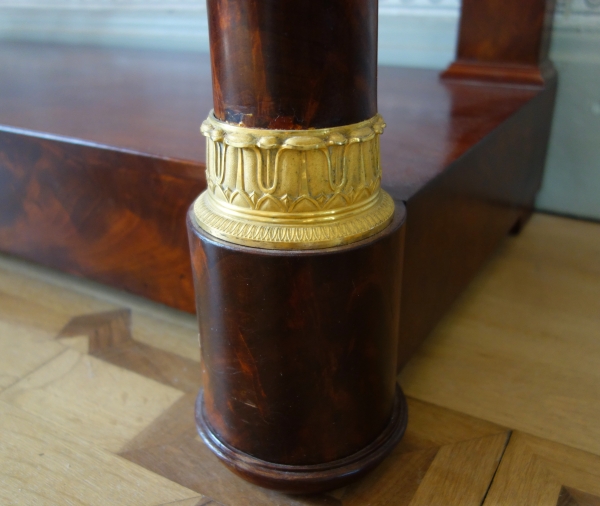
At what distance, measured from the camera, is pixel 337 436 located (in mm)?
620

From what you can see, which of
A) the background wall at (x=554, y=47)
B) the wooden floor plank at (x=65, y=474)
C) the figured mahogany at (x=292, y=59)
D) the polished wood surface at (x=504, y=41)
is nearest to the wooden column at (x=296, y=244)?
the figured mahogany at (x=292, y=59)

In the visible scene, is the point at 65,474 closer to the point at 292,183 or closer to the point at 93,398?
the point at 93,398

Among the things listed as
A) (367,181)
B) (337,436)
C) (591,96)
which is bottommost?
(337,436)

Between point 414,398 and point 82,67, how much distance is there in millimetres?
1172

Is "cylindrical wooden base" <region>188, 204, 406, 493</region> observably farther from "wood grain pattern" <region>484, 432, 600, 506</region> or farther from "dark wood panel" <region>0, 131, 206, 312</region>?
"dark wood panel" <region>0, 131, 206, 312</region>

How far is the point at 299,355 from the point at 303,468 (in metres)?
0.13

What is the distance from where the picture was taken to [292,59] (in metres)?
0.49

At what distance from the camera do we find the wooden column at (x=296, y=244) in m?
0.50

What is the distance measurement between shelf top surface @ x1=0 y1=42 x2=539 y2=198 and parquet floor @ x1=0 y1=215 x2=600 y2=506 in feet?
0.95

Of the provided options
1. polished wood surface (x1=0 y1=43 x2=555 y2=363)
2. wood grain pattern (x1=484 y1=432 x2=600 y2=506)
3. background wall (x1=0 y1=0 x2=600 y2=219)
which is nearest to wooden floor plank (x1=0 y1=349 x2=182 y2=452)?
polished wood surface (x1=0 y1=43 x2=555 y2=363)

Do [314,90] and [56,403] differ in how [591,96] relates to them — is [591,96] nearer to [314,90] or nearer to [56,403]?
[314,90]

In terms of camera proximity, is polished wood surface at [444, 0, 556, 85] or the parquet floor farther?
polished wood surface at [444, 0, 556, 85]

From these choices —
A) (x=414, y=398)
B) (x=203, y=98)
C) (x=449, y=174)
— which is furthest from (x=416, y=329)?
(x=203, y=98)

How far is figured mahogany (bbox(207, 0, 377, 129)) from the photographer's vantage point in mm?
484
